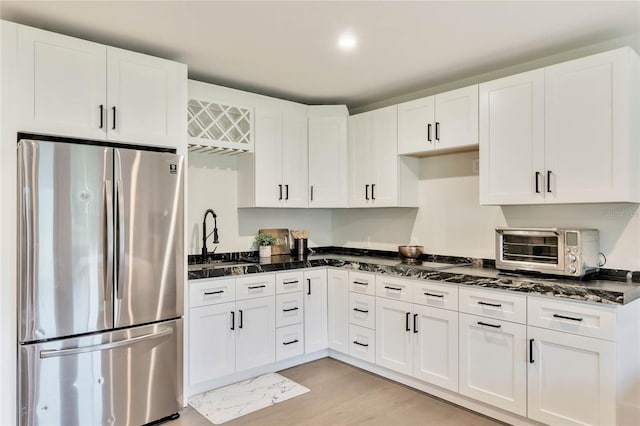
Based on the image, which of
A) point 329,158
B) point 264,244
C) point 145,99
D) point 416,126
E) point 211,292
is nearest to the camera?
point 145,99

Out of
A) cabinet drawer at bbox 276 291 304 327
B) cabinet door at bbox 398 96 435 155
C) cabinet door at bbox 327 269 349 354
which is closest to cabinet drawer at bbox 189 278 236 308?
cabinet drawer at bbox 276 291 304 327

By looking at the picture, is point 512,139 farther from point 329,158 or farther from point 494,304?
point 329,158

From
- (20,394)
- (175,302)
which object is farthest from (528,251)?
(20,394)

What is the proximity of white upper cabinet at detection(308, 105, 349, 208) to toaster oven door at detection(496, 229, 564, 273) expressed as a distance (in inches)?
62.8

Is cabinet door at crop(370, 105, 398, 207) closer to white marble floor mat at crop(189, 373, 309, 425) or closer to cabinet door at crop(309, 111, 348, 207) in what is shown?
cabinet door at crop(309, 111, 348, 207)

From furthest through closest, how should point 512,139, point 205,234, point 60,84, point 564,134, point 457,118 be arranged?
point 205,234 < point 457,118 < point 512,139 < point 564,134 < point 60,84

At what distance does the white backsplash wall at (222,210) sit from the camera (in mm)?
3637

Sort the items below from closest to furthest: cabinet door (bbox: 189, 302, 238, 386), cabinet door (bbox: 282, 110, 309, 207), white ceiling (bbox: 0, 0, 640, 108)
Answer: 1. white ceiling (bbox: 0, 0, 640, 108)
2. cabinet door (bbox: 189, 302, 238, 386)
3. cabinet door (bbox: 282, 110, 309, 207)

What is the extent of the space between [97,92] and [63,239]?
918 millimetres

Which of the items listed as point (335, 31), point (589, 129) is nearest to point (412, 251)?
point (589, 129)

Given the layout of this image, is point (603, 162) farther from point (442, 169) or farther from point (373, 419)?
point (373, 419)

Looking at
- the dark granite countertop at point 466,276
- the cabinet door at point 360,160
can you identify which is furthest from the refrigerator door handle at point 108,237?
the cabinet door at point 360,160

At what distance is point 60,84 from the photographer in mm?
2430

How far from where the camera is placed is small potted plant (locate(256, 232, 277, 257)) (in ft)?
12.9
